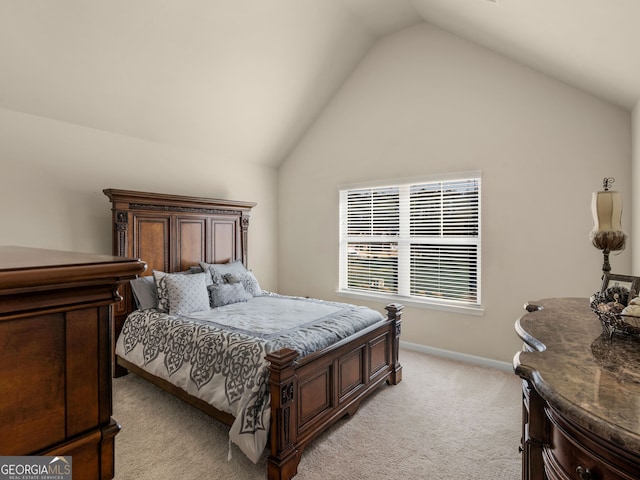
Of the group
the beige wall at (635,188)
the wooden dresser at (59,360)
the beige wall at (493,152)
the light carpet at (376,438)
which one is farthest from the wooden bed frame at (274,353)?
the beige wall at (635,188)

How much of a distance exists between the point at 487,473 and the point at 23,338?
2455 mm

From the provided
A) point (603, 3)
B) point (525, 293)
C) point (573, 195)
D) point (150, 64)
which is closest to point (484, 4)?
point (603, 3)

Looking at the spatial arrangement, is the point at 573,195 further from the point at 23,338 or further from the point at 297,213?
the point at 23,338

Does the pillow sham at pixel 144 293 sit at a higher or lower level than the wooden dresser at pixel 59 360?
lower

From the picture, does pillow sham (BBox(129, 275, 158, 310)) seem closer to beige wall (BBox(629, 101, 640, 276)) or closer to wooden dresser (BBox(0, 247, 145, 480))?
wooden dresser (BBox(0, 247, 145, 480))

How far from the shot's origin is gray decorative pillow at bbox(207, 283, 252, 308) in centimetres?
350

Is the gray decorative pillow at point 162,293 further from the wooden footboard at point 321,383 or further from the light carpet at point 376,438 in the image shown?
the wooden footboard at point 321,383

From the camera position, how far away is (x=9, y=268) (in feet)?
1.54

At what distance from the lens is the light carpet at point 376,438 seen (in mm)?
2062

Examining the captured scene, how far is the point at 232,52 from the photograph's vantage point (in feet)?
11.2

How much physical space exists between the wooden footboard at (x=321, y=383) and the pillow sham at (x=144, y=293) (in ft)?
6.20

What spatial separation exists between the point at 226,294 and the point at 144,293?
0.77m

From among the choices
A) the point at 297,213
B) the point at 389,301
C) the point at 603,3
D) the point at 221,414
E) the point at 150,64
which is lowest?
the point at 221,414

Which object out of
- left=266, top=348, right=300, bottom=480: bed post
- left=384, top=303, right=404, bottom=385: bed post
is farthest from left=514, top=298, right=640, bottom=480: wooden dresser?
left=384, top=303, right=404, bottom=385: bed post
